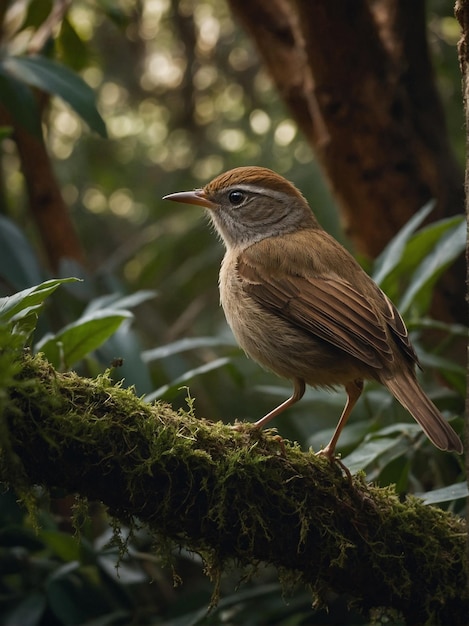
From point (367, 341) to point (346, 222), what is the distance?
2269mm

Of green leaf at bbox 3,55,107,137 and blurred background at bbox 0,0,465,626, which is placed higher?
green leaf at bbox 3,55,107,137

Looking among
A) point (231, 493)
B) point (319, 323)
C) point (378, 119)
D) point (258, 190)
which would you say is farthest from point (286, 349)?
point (378, 119)

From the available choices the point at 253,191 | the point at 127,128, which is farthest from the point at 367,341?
the point at 127,128

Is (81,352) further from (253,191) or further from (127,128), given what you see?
(127,128)

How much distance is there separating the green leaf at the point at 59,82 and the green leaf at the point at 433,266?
6.36 ft

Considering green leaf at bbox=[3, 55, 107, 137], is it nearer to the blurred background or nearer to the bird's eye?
the blurred background

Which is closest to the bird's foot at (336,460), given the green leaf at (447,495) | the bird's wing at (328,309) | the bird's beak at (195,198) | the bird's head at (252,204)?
the green leaf at (447,495)

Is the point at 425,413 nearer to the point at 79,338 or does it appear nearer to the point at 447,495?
the point at 447,495

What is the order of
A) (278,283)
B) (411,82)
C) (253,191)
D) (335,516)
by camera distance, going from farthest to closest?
(411,82) → (253,191) → (278,283) → (335,516)

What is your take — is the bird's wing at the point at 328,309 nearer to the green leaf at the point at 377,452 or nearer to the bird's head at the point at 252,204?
the green leaf at the point at 377,452

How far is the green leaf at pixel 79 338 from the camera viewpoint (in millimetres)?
3676

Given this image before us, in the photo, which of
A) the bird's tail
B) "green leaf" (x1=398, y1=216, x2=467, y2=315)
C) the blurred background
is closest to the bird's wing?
the bird's tail

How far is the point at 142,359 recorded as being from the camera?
445 cm

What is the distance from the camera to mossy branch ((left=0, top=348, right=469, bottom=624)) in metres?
2.54
